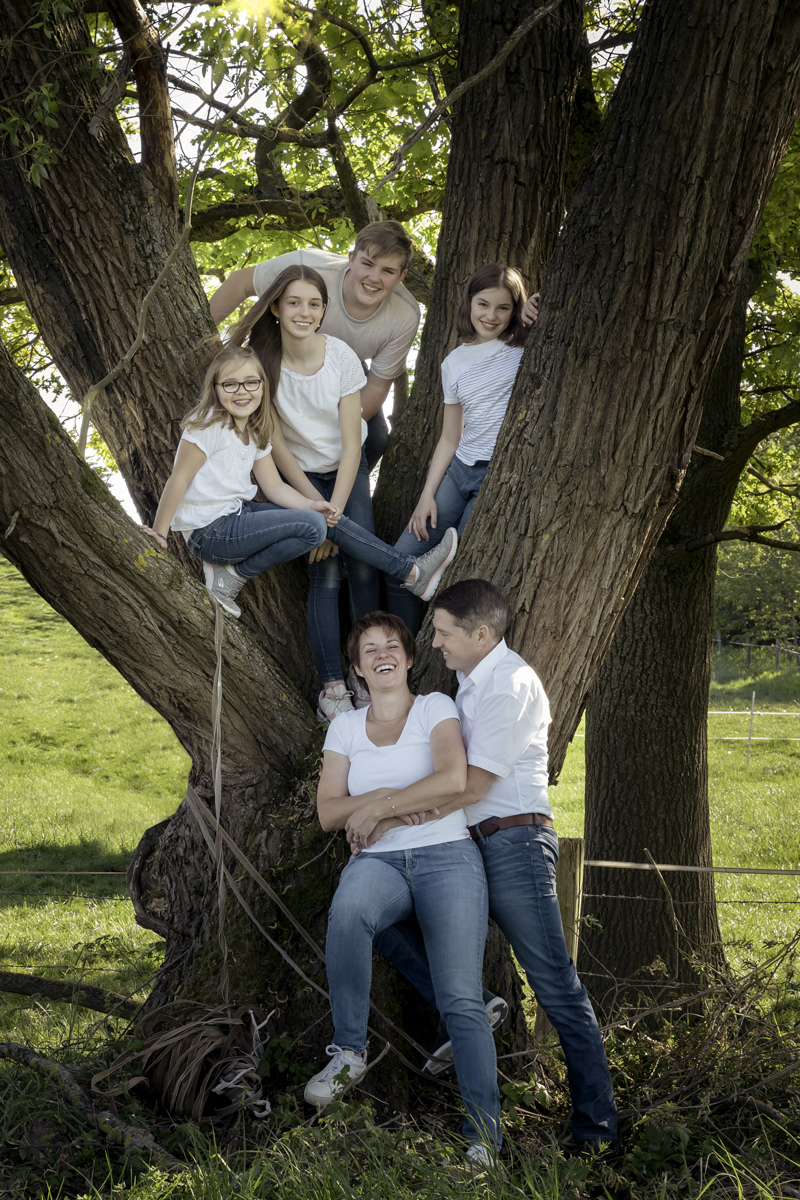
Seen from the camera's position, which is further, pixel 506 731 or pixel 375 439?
pixel 375 439

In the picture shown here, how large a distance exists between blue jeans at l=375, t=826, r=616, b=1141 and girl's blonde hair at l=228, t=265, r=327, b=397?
80.3 inches

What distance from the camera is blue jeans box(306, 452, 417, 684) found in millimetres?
3996

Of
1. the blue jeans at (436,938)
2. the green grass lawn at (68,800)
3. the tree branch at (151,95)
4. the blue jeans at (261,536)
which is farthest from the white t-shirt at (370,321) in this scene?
the green grass lawn at (68,800)

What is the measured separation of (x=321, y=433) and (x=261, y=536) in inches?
24.6

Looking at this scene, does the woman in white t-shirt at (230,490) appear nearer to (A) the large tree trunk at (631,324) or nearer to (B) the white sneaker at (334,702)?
(B) the white sneaker at (334,702)

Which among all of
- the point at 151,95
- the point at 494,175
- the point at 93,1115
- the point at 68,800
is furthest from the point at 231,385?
the point at 68,800

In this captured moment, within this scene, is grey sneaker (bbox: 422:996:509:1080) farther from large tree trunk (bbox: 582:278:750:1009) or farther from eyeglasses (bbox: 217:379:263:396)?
large tree trunk (bbox: 582:278:750:1009)

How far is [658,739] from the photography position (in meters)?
6.17

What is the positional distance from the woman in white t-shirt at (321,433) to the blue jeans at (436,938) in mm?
1002

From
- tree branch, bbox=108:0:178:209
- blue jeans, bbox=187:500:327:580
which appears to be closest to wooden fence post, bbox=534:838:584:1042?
blue jeans, bbox=187:500:327:580

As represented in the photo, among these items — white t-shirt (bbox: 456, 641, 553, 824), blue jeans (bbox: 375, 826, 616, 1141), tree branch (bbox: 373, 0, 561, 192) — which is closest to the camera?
tree branch (bbox: 373, 0, 561, 192)

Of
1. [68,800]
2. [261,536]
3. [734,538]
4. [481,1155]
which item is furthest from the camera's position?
[68,800]

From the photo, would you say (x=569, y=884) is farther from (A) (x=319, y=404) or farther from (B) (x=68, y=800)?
(B) (x=68, y=800)

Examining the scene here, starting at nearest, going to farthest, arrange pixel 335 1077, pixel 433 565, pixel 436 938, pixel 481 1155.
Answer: pixel 481 1155
pixel 335 1077
pixel 436 938
pixel 433 565
